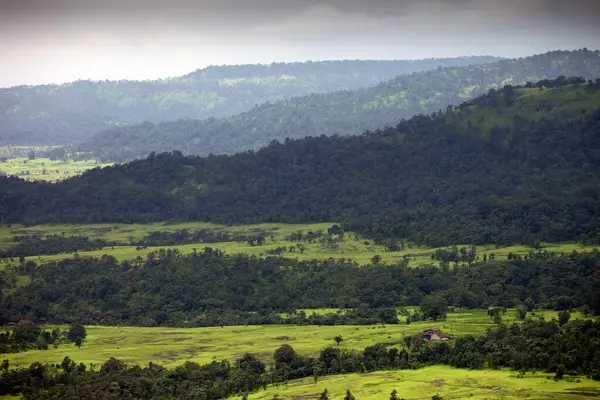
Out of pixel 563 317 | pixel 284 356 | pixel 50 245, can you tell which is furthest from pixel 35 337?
pixel 563 317

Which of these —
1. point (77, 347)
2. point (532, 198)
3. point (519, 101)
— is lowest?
point (77, 347)

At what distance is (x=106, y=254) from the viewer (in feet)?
412

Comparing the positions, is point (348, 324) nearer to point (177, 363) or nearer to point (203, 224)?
point (177, 363)

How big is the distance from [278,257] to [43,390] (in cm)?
5094

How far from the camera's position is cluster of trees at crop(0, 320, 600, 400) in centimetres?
7062

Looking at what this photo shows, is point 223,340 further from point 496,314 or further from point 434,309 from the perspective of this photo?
point 496,314

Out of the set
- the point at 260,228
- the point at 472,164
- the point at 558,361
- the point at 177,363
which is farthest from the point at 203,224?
the point at 558,361

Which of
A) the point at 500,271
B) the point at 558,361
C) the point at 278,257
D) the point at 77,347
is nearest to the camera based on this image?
the point at 558,361

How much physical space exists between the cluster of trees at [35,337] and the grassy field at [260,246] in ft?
102

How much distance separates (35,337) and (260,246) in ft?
146

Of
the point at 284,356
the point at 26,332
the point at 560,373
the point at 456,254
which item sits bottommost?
the point at 26,332

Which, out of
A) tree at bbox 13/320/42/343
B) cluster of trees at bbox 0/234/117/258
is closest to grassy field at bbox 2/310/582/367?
tree at bbox 13/320/42/343

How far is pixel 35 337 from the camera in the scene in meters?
93.1

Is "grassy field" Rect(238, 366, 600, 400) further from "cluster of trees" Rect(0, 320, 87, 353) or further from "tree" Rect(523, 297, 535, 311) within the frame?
"cluster of trees" Rect(0, 320, 87, 353)
